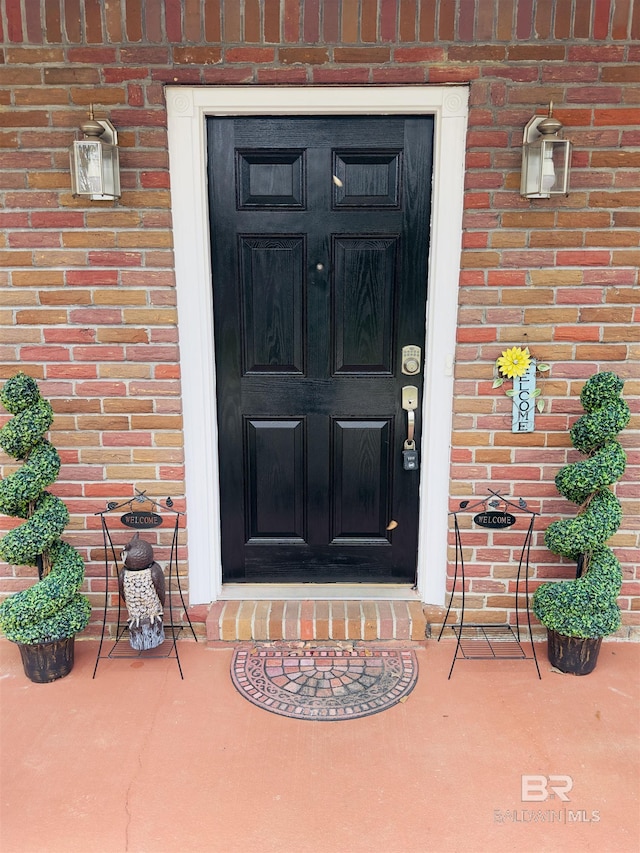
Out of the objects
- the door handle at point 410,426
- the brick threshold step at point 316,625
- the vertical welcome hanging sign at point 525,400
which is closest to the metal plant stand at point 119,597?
the brick threshold step at point 316,625

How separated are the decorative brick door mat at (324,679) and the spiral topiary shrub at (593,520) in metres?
0.71

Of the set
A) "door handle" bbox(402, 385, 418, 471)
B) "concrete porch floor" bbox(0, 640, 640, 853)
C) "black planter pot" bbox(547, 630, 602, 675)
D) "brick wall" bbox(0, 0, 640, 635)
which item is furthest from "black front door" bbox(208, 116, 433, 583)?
"black planter pot" bbox(547, 630, 602, 675)

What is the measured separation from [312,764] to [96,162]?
248cm

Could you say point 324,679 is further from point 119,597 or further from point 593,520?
point 593,520

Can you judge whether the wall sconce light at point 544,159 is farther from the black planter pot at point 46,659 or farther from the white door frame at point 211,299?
the black planter pot at point 46,659

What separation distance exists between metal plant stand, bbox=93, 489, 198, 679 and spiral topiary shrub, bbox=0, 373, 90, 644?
23 centimetres

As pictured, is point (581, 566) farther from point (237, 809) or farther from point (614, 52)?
point (614, 52)

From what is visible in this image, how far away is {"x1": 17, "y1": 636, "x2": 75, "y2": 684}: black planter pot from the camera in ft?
8.92

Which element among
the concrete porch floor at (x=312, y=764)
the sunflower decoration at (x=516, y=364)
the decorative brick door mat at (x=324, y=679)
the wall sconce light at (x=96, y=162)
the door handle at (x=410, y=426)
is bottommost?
the concrete porch floor at (x=312, y=764)

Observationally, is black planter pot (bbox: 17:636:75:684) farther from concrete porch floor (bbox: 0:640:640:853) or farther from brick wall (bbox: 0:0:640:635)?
brick wall (bbox: 0:0:640:635)

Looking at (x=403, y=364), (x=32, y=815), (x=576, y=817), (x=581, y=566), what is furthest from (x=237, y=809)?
(x=403, y=364)

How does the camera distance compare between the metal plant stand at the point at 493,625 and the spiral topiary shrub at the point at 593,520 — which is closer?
the spiral topiary shrub at the point at 593,520

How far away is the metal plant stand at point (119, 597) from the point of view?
2916 mm

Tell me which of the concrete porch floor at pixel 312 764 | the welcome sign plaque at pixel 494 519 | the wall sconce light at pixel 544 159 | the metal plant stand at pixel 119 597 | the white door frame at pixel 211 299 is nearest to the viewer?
the concrete porch floor at pixel 312 764
